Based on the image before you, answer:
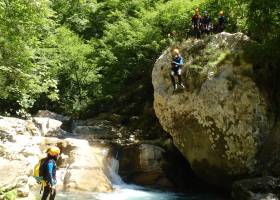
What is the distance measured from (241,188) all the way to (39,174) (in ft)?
29.5

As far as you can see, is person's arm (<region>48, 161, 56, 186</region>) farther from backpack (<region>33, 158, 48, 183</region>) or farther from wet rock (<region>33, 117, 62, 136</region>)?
wet rock (<region>33, 117, 62, 136</region>)

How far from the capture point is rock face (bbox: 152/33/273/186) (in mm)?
17484

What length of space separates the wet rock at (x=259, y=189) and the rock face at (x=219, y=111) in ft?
3.79

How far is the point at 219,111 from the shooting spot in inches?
698

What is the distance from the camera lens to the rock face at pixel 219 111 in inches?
688

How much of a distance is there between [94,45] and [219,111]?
25.3 meters

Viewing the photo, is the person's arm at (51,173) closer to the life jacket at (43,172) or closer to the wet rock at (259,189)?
the life jacket at (43,172)

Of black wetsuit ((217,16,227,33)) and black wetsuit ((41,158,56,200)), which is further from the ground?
black wetsuit ((217,16,227,33))

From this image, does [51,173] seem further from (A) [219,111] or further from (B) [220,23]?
(B) [220,23]

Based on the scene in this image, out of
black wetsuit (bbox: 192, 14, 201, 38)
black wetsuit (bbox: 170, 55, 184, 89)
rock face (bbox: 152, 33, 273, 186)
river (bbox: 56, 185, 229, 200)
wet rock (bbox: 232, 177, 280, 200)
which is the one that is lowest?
river (bbox: 56, 185, 229, 200)

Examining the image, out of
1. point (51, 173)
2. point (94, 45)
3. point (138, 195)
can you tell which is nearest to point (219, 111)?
point (138, 195)

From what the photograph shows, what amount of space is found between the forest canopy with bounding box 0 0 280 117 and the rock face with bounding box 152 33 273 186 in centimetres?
113

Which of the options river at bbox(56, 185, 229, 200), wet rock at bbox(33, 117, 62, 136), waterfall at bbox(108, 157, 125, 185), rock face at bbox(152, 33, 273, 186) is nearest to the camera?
river at bbox(56, 185, 229, 200)

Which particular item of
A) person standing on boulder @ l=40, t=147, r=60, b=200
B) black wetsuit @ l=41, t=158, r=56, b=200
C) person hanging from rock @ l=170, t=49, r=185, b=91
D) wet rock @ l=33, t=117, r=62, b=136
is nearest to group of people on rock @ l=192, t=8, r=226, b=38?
person hanging from rock @ l=170, t=49, r=185, b=91
